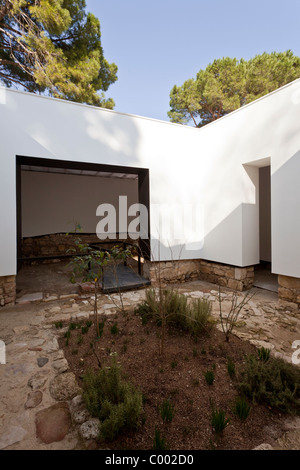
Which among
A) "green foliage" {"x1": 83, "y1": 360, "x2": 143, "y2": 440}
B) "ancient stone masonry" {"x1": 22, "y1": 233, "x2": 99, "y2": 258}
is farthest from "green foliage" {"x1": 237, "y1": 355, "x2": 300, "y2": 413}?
"ancient stone masonry" {"x1": 22, "y1": 233, "x2": 99, "y2": 258}

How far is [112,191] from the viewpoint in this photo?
8367 mm

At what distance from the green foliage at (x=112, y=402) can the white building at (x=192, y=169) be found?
A: 1996mm

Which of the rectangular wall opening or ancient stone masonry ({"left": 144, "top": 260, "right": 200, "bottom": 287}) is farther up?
the rectangular wall opening

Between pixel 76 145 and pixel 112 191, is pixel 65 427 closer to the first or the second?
pixel 76 145

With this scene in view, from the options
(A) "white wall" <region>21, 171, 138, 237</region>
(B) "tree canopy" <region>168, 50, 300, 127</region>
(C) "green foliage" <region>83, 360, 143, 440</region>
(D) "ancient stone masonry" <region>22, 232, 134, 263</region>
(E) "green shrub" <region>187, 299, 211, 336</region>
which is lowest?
(C) "green foliage" <region>83, 360, 143, 440</region>

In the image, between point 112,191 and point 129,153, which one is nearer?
point 129,153

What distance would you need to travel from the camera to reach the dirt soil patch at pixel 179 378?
135 centimetres

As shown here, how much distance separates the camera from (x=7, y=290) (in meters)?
3.73

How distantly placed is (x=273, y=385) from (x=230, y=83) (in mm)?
10320

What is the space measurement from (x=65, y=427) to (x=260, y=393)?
4.54ft

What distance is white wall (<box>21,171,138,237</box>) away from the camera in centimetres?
706

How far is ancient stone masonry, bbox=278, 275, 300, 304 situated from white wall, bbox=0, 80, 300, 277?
208 millimetres

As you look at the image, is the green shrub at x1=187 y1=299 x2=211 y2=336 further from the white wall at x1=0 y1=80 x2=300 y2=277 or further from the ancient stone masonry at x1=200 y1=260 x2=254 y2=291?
the ancient stone masonry at x1=200 y1=260 x2=254 y2=291

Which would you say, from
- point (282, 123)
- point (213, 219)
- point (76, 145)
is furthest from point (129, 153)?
point (282, 123)
